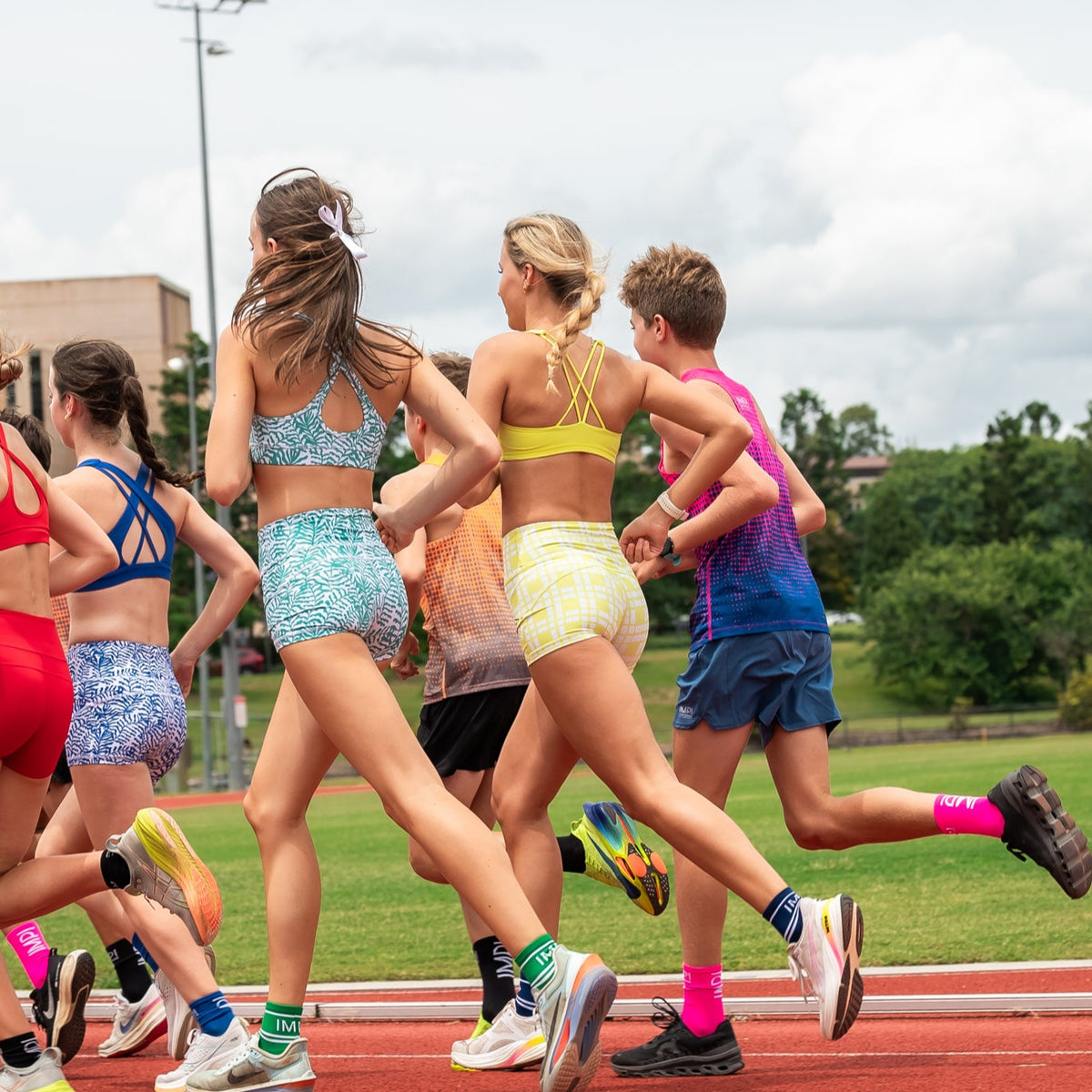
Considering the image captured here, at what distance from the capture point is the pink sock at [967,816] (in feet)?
15.0

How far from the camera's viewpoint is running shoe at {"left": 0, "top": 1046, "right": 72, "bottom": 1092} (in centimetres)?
431

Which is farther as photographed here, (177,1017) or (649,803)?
(177,1017)

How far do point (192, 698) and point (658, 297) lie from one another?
68.5 meters


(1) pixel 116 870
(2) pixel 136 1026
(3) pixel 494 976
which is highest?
(1) pixel 116 870

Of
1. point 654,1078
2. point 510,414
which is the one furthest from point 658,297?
point 654,1078

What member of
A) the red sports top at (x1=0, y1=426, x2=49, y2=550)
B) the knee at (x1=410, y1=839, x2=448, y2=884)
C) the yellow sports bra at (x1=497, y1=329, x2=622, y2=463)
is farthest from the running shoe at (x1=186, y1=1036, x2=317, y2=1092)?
the yellow sports bra at (x1=497, y1=329, x2=622, y2=463)

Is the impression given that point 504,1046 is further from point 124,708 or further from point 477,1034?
point 124,708

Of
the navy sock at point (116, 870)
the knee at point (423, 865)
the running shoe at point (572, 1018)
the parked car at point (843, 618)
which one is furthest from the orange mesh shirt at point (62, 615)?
the parked car at point (843, 618)

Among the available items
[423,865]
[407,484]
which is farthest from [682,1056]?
[407,484]

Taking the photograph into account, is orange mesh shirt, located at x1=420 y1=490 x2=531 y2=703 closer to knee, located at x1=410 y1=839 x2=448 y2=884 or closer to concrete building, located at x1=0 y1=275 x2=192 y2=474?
knee, located at x1=410 y1=839 x2=448 y2=884

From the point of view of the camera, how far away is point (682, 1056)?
4805 mm

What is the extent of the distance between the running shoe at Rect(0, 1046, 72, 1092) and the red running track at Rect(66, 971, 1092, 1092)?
0.59 meters

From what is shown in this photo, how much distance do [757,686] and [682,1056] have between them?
3.84 feet

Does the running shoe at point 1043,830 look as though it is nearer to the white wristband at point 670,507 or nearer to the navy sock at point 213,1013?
the white wristband at point 670,507
